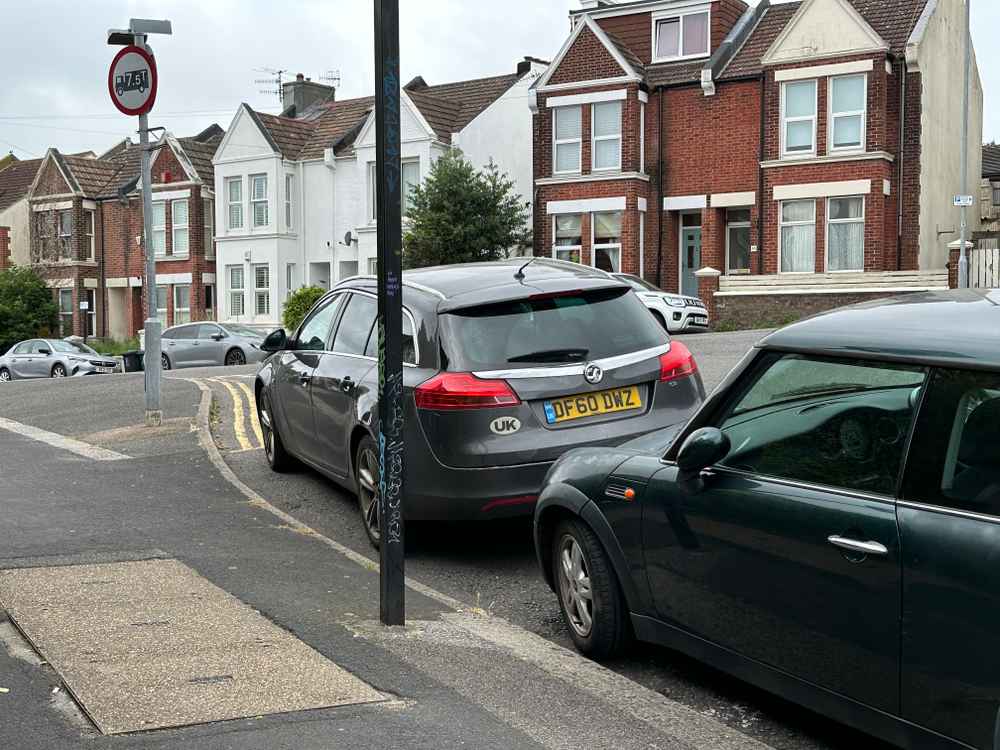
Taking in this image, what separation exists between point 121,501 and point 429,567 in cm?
287

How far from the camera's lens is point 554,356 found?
22.0 ft

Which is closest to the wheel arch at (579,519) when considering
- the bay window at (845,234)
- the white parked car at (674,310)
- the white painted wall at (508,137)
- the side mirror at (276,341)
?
the side mirror at (276,341)

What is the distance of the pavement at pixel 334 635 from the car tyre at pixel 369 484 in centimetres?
18

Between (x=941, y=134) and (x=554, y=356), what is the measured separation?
3063 cm

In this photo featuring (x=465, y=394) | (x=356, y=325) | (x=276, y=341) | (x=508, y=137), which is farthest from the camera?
(x=508, y=137)

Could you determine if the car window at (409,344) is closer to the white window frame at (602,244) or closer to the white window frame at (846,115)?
the white window frame at (846,115)

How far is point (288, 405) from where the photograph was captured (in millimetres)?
8977

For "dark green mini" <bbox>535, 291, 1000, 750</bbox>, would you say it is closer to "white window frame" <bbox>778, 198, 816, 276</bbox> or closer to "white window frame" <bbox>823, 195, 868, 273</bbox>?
"white window frame" <bbox>823, 195, 868, 273</bbox>

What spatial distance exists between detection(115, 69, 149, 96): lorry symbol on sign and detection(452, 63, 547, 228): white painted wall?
26685mm

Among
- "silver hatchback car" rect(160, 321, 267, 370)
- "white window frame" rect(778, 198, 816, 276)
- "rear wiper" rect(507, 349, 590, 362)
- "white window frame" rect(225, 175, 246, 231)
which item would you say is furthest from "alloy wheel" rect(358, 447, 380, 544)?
"white window frame" rect(225, 175, 246, 231)

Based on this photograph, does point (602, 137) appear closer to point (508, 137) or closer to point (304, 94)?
point (508, 137)

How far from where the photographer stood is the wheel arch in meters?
4.89

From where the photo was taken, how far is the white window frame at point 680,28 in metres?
35.2

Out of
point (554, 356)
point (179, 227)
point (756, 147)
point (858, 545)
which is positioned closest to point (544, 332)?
point (554, 356)
